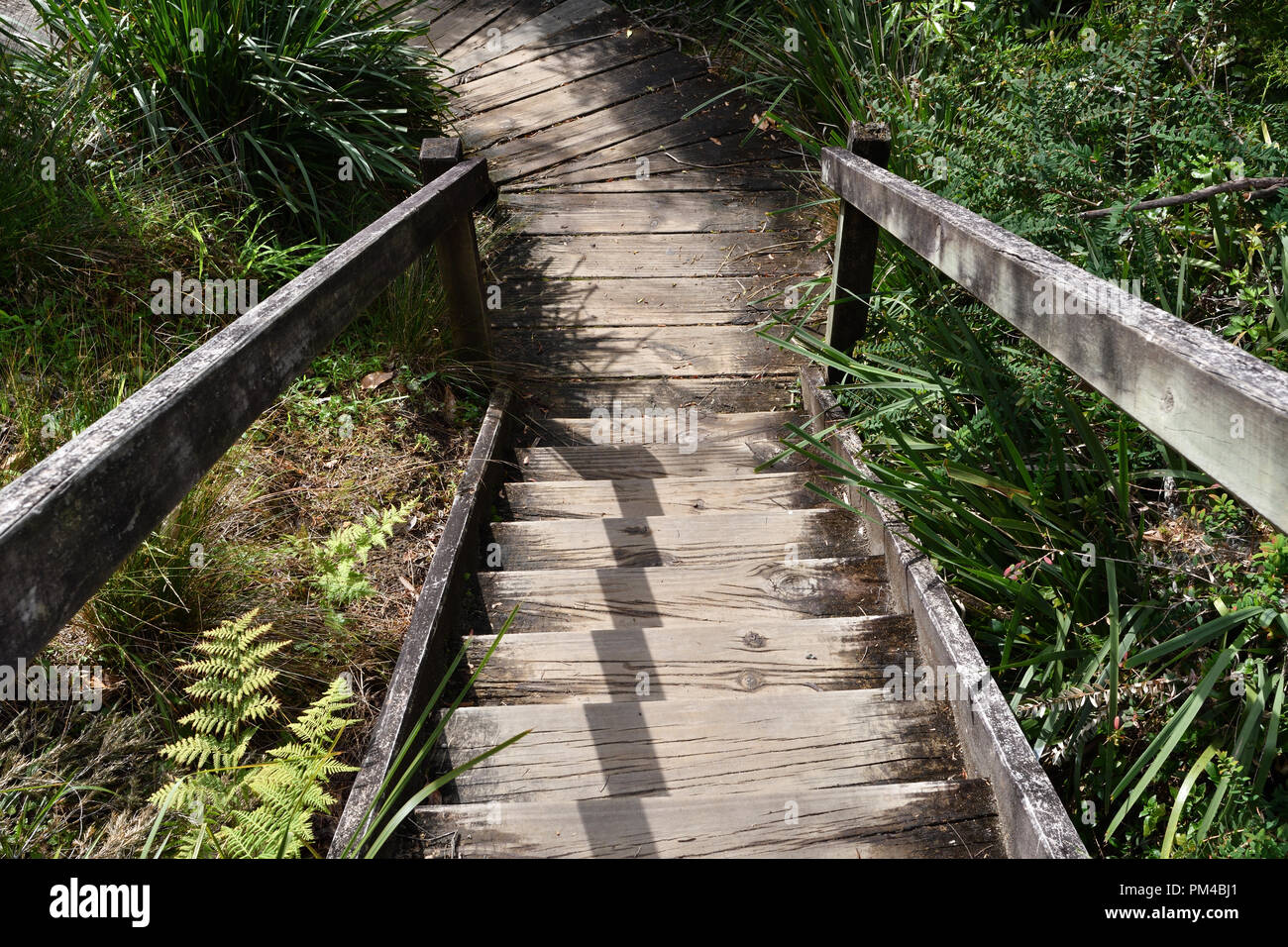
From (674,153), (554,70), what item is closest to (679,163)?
(674,153)

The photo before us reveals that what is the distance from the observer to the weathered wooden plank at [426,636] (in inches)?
76.1

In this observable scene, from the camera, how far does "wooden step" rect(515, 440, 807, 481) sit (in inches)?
147

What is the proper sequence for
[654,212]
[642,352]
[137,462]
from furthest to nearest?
[654,212] < [642,352] < [137,462]

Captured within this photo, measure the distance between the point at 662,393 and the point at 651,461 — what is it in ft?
1.91

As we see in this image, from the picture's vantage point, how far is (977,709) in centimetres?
211

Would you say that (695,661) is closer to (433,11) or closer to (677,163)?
(677,163)

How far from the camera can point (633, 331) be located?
183 inches

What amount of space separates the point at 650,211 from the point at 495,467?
8.46ft

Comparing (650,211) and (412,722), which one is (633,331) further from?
(412,722)

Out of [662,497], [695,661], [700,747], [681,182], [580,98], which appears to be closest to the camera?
[700,747]

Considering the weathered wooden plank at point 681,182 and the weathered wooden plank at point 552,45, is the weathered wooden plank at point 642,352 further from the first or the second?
the weathered wooden plank at point 552,45

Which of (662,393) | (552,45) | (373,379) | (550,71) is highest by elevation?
(552,45)

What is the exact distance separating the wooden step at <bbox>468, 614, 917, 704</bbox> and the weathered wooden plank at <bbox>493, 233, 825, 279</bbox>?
2824 mm

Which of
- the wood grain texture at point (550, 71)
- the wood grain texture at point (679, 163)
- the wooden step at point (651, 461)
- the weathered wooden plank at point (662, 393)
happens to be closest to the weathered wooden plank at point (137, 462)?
the wooden step at point (651, 461)
